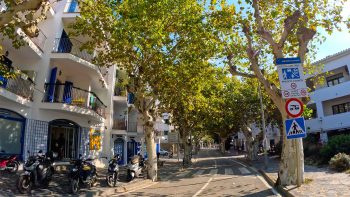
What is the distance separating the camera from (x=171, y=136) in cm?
7988

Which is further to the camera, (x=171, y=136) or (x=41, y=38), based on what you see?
(x=171, y=136)

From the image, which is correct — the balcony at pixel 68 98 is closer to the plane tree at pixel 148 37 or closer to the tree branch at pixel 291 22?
the plane tree at pixel 148 37

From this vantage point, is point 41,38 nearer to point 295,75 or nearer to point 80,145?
point 80,145

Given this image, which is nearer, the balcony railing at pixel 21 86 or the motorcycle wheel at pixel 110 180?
the motorcycle wheel at pixel 110 180

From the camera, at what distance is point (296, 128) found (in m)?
10.3

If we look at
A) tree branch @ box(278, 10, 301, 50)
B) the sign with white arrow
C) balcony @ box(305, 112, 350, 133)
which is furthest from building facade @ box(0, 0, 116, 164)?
balcony @ box(305, 112, 350, 133)

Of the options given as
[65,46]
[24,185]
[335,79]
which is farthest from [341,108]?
[24,185]

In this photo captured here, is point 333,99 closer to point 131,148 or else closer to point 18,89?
point 131,148

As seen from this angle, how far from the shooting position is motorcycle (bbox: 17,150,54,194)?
1127 centimetres

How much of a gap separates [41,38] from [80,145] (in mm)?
7672

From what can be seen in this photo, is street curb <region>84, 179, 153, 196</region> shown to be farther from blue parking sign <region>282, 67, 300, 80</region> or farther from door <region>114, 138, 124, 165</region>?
door <region>114, 138, 124, 165</region>

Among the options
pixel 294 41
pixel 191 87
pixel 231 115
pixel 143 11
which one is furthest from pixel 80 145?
pixel 231 115

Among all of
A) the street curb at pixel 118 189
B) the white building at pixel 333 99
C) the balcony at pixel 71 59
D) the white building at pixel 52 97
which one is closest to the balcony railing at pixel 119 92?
the white building at pixel 52 97

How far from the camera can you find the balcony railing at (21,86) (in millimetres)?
15922
